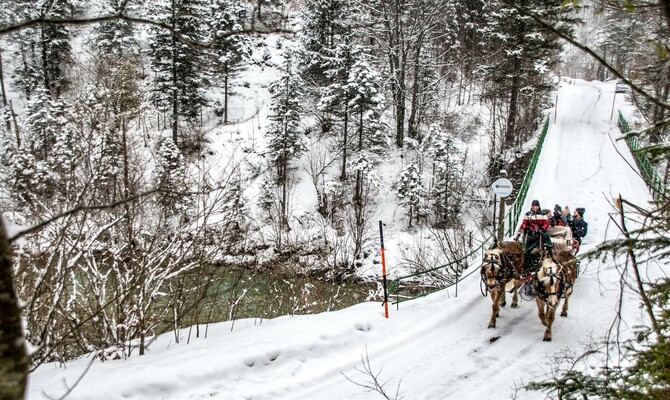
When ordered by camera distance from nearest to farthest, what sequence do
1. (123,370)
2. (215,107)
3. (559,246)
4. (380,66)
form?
1. (123,370)
2. (559,246)
3. (380,66)
4. (215,107)

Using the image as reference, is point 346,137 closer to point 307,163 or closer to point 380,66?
point 307,163

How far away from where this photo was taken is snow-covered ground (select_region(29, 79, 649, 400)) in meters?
5.95

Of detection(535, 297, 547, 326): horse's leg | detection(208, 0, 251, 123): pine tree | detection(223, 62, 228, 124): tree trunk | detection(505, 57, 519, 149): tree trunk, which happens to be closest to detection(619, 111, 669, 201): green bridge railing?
detection(535, 297, 547, 326): horse's leg

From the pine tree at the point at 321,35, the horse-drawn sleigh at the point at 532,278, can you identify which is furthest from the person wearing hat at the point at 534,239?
the pine tree at the point at 321,35

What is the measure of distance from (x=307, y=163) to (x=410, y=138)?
314 inches

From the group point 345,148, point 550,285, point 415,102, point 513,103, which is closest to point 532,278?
point 550,285

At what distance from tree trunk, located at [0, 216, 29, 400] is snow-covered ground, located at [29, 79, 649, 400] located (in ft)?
13.9

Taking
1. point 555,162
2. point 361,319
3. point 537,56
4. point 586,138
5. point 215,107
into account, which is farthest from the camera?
point 215,107

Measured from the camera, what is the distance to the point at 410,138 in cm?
3356

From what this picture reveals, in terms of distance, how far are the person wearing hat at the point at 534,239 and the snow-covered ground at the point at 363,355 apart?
3.09 ft

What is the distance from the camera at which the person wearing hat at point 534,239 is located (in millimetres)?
9758

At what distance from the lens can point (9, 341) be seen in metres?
0.96

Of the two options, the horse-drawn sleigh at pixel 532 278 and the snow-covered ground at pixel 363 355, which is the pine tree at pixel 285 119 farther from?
the horse-drawn sleigh at pixel 532 278

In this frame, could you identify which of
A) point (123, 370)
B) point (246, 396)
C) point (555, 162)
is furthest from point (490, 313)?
point (555, 162)
